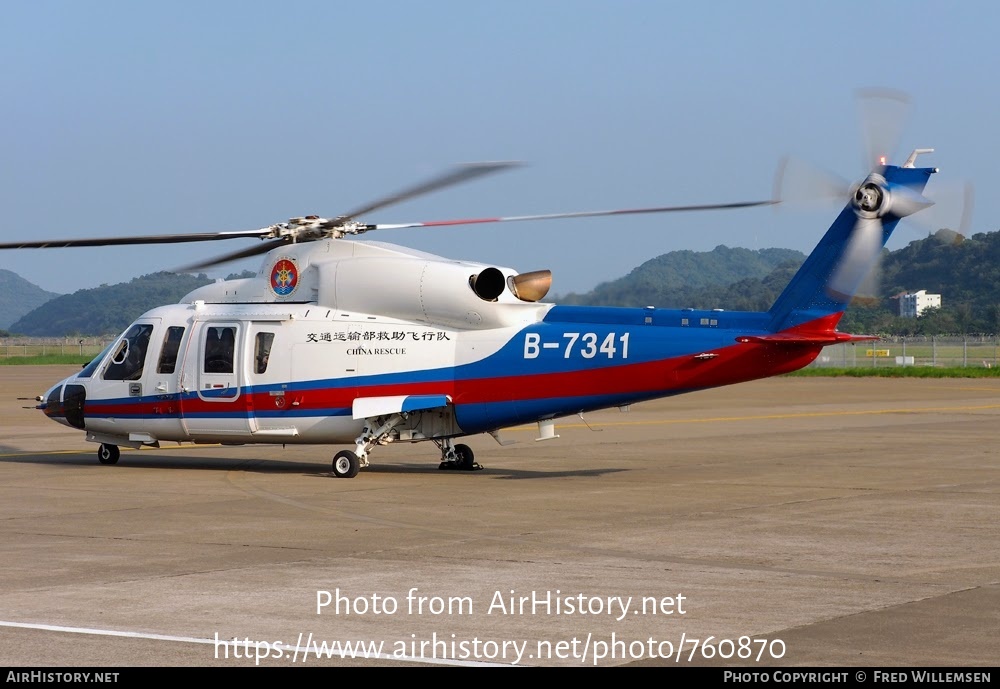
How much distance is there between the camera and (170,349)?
2303 cm

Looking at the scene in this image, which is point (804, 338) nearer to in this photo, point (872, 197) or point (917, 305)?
point (872, 197)

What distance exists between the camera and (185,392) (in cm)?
2262

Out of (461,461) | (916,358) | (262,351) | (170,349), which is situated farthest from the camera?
(916,358)

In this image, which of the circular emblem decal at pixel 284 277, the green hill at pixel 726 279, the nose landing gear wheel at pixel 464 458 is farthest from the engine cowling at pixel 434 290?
the nose landing gear wheel at pixel 464 458

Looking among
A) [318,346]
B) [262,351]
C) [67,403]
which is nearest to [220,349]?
[262,351]

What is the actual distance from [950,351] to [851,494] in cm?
8846

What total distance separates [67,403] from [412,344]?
23.8ft

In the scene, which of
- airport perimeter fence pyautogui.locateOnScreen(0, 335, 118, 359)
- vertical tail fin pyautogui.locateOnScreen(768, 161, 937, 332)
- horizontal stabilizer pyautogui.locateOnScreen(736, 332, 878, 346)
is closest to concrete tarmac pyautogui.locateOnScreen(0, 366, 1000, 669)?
horizontal stabilizer pyautogui.locateOnScreen(736, 332, 878, 346)

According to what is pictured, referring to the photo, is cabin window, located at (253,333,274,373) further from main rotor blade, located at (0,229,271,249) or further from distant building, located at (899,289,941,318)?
distant building, located at (899,289,941,318)

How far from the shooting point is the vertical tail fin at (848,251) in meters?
18.0

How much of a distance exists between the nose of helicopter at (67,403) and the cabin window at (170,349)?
1.95m

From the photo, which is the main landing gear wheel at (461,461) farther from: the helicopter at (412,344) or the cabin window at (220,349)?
the cabin window at (220,349)
